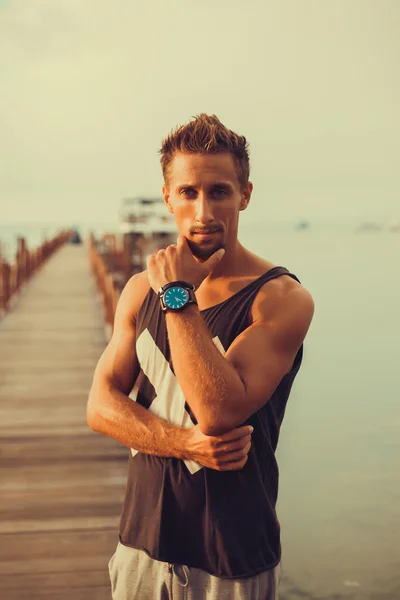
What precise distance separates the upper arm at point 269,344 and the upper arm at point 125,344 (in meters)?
0.40

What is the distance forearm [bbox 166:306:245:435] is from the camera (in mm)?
1778

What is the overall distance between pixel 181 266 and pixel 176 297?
0.14 m

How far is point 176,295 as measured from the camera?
72.8 inches

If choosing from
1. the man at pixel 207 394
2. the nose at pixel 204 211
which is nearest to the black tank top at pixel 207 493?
the man at pixel 207 394

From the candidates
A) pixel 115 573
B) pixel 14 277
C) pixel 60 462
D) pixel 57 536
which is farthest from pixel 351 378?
pixel 115 573

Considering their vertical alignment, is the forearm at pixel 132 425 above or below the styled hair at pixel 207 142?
below

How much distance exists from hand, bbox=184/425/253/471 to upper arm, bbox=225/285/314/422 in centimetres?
5

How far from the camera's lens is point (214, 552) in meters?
1.90

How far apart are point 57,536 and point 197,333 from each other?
3.09 metres

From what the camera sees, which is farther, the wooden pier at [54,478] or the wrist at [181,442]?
the wooden pier at [54,478]

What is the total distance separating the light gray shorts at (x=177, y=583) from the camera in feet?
6.22

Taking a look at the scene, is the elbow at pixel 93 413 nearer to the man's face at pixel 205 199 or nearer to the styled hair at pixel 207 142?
the man's face at pixel 205 199

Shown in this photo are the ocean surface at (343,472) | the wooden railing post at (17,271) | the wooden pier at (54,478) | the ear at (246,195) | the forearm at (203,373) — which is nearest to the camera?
the forearm at (203,373)

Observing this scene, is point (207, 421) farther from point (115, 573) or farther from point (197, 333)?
point (115, 573)
